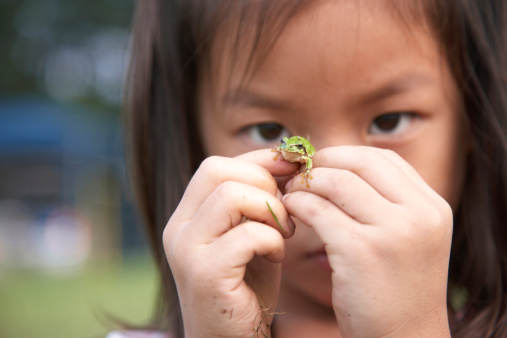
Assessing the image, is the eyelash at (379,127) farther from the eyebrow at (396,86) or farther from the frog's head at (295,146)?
the frog's head at (295,146)

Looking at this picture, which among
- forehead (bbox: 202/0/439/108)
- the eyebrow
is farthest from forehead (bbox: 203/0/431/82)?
the eyebrow

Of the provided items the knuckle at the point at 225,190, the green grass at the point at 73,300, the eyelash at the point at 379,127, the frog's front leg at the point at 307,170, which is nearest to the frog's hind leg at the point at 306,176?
the frog's front leg at the point at 307,170

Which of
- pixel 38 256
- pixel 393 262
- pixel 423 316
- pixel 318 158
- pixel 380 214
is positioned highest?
pixel 318 158

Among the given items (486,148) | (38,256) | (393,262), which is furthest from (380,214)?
(38,256)

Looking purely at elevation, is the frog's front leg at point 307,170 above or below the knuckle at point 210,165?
below

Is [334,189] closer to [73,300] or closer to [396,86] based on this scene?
[396,86]

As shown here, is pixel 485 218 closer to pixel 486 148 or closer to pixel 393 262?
pixel 486 148

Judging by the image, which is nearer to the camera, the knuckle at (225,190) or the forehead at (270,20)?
the knuckle at (225,190)

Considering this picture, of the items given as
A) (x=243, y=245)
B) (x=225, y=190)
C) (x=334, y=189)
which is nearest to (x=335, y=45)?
(x=334, y=189)
